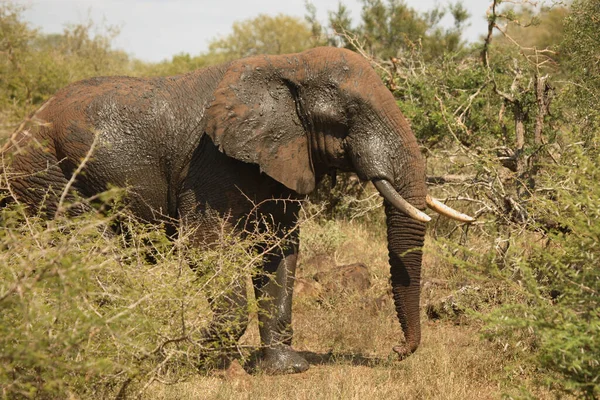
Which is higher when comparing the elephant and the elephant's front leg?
the elephant

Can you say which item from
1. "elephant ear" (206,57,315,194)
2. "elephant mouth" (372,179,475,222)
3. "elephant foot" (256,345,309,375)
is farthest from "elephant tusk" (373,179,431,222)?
"elephant foot" (256,345,309,375)

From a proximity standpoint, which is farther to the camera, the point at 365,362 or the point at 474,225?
the point at 474,225

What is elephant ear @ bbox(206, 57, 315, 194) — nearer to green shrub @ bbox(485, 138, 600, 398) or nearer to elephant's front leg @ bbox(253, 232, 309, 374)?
elephant's front leg @ bbox(253, 232, 309, 374)

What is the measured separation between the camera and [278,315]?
6492mm

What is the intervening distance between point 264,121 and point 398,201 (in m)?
1.21

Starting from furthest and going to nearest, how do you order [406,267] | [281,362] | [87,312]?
1. [281,362]
2. [406,267]
3. [87,312]

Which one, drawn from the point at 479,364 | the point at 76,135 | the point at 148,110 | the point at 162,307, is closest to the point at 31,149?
the point at 76,135

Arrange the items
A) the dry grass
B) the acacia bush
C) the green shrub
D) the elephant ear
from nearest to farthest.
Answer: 1. the acacia bush
2. the green shrub
3. the dry grass
4. the elephant ear

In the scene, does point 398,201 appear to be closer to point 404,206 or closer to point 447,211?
point 404,206

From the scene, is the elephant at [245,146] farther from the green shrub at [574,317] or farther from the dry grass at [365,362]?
the green shrub at [574,317]

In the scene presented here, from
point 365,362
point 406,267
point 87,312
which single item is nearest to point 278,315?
point 365,362

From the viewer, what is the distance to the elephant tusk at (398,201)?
18.7 ft

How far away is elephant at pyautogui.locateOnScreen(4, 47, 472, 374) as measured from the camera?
5.91 metres

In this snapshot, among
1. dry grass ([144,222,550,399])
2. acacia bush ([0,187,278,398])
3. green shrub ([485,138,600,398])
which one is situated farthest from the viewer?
dry grass ([144,222,550,399])
